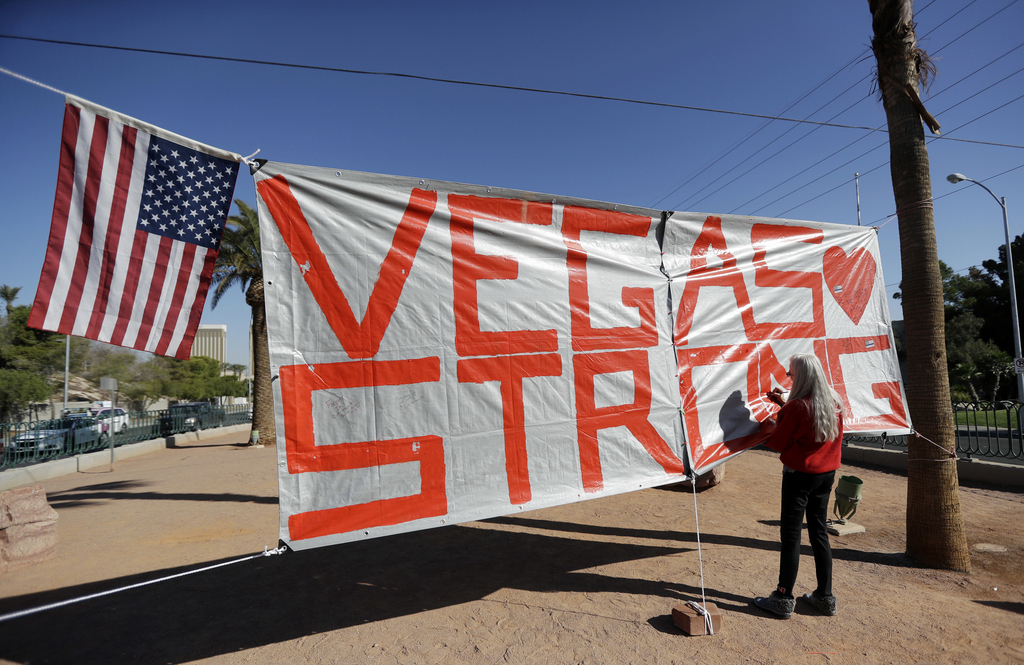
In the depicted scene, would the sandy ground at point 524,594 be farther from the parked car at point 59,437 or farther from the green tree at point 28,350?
the green tree at point 28,350

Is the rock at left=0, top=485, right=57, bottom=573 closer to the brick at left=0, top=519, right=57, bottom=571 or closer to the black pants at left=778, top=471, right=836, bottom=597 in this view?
the brick at left=0, top=519, right=57, bottom=571

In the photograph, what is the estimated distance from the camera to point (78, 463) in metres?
14.2

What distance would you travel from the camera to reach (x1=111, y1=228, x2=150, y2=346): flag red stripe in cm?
332

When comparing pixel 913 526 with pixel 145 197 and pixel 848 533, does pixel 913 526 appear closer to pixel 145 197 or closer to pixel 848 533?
pixel 848 533

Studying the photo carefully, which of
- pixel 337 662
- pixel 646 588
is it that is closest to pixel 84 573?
pixel 337 662

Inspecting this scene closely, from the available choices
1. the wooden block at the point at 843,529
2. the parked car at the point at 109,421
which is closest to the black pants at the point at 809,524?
the wooden block at the point at 843,529

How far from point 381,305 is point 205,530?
5863 mm

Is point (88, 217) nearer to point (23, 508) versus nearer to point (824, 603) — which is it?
point (23, 508)

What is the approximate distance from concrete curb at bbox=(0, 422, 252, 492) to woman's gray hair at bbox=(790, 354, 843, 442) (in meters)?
13.3

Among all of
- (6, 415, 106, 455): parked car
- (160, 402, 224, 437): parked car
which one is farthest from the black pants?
(160, 402, 224, 437): parked car

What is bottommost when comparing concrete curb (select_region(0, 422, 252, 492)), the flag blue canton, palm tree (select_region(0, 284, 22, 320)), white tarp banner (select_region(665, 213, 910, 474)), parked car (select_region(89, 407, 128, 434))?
concrete curb (select_region(0, 422, 252, 492))

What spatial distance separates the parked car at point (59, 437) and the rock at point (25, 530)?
766 cm

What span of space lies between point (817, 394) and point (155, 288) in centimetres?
492

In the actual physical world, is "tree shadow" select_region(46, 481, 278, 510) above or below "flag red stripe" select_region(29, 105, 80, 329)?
below
